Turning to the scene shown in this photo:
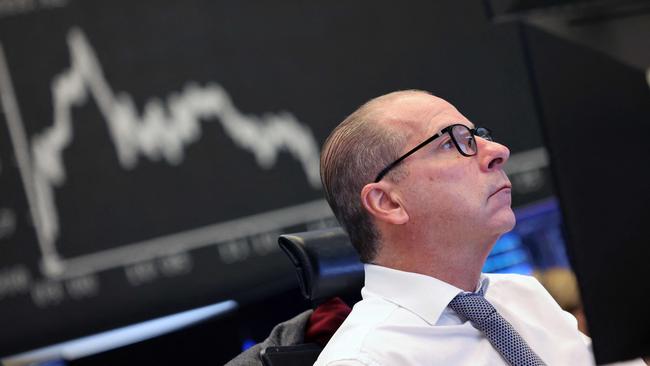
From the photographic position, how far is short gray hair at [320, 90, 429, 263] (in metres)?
1.73

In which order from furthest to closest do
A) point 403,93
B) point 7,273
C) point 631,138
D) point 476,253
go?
point 7,273 < point 403,93 < point 476,253 < point 631,138

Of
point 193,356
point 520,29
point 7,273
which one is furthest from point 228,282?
point 520,29

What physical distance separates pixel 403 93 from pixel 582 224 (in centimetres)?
90

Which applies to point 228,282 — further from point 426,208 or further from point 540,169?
point 426,208

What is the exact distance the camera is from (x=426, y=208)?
5.54ft

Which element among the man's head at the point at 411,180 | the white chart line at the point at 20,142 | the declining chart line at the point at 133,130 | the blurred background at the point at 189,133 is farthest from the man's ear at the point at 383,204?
the white chart line at the point at 20,142

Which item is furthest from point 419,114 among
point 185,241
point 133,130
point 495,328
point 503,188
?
point 133,130

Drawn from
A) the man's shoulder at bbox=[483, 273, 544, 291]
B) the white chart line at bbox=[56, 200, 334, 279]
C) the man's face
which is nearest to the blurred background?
the white chart line at bbox=[56, 200, 334, 279]

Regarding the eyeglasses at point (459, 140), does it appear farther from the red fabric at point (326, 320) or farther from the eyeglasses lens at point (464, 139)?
the red fabric at point (326, 320)

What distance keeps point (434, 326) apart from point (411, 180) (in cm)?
27

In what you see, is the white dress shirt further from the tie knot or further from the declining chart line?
the declining chart line

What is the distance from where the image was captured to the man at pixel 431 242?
1.56 meters

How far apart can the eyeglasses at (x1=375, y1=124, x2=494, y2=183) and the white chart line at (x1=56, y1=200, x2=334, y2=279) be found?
6.66 ft

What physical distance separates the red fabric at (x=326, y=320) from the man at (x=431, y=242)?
74 millimetres
